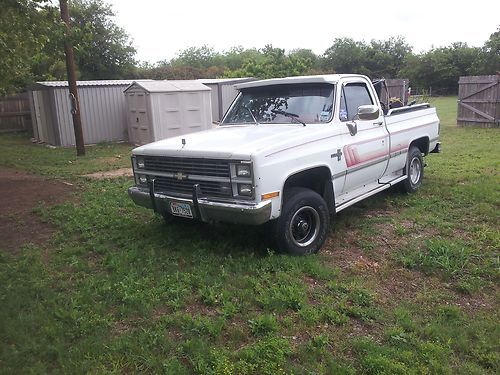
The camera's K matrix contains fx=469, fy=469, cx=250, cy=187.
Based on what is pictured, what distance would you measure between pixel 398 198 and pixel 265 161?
3.63 meters

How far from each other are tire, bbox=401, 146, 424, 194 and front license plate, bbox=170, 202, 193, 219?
3.96 metres

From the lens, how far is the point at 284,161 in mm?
4762

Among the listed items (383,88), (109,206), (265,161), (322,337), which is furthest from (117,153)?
(322,337)

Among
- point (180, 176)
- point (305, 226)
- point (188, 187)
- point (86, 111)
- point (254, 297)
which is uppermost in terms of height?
point (86, 111)

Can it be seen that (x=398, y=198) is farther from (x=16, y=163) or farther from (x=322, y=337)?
(x=16, y=163)

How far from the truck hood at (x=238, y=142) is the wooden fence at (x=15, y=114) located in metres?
18.6

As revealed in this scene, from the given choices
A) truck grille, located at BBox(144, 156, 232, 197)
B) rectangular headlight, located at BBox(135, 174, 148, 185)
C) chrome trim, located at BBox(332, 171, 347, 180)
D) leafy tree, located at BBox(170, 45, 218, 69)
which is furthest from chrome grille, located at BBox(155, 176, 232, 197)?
leafy tree, located at BBox(170, 45, 218, 69)

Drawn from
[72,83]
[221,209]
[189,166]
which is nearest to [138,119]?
[72,83]

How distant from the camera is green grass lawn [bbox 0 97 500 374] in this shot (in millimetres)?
3312

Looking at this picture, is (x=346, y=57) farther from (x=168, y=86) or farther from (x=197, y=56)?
(x=168, y=86)

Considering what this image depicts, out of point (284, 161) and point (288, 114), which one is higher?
point (288, 114)

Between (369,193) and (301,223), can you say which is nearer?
(301,223)

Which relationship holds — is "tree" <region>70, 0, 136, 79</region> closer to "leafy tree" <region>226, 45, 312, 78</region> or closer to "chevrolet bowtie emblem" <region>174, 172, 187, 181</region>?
"leafy tree" <region>226, 45, 312, 78</region>

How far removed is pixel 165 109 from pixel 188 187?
35.5 ft
